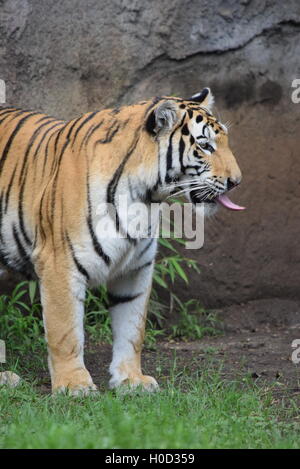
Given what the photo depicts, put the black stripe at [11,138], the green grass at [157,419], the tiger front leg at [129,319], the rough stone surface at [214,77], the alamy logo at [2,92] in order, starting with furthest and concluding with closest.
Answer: the rough stone surface at [214,77]
the alamy logo at [2,92]
the black stripe at [11,138]
the tiger front leg at [129,319]
the green grass at [157,419]

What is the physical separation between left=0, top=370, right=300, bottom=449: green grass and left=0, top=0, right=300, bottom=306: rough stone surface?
202 centimetres

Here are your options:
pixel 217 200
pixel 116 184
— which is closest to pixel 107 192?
pixel 116 184

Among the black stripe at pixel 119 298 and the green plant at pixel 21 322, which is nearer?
the black stripe at pixel 119 298

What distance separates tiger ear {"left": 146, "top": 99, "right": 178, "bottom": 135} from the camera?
14.5 feet

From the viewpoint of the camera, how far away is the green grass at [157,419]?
317 centimetres

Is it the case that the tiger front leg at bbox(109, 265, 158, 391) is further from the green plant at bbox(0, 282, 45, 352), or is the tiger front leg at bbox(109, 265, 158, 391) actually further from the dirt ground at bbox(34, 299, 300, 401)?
the green plant at bbox(0, 282, 45, 352)

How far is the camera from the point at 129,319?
485 centimetres

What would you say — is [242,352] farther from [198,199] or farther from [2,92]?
[2,92]

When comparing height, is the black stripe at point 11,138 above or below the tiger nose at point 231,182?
above

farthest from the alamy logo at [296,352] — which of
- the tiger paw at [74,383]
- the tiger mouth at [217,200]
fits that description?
the tiger paw at [74,383]

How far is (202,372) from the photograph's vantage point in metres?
4.99

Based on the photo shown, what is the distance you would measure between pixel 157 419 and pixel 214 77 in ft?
11.9

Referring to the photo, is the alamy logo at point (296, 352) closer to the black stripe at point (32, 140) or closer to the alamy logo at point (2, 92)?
the black stripe at point (32, 140)
